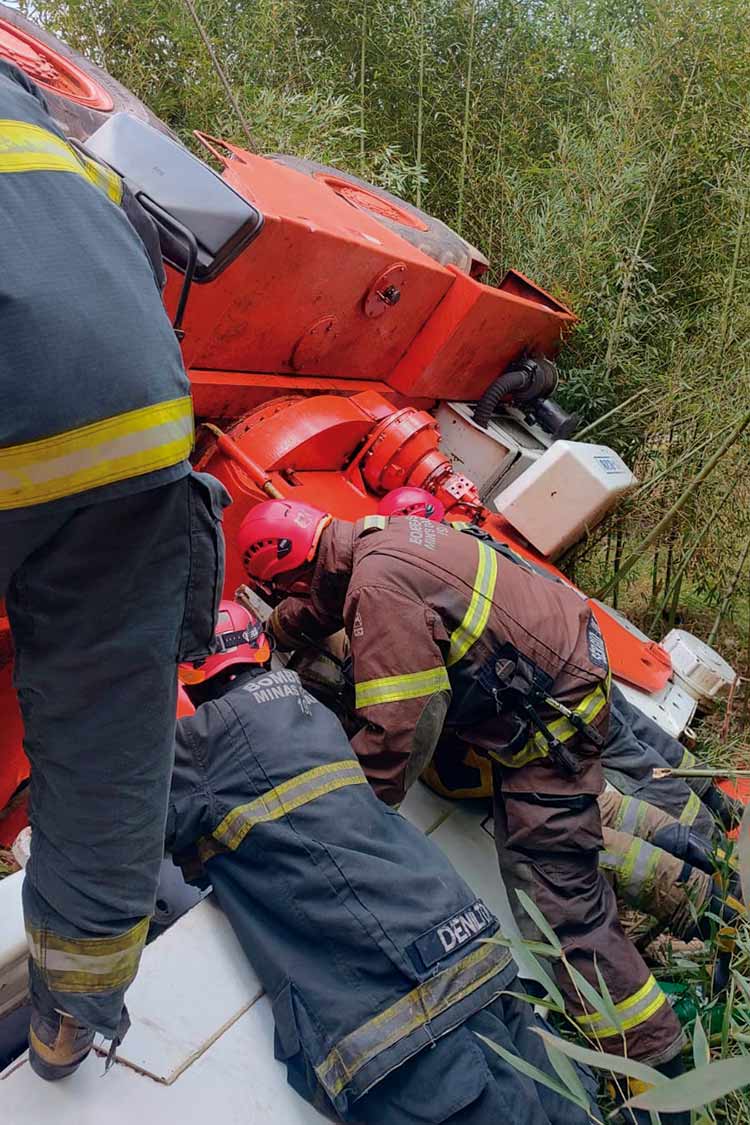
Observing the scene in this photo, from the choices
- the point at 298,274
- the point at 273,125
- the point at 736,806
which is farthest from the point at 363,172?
the point at 736,806

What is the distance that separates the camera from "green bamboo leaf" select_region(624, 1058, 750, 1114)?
2.00 ft

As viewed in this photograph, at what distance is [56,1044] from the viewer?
4.32ft

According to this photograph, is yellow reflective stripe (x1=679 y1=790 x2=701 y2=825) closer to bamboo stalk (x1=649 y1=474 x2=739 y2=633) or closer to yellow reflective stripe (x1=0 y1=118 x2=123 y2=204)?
bamboo stalk (x1=649 y1=474 x2=739 y2=633)

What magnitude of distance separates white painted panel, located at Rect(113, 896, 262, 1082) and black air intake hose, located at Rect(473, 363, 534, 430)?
8.98 ft

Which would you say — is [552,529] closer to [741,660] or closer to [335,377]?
[335,377]

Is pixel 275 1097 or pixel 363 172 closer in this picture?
pixel 275 1097

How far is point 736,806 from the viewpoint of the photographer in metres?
3.01

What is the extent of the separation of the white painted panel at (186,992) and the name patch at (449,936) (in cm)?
34

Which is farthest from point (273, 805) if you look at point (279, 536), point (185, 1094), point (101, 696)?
point (279, 536)

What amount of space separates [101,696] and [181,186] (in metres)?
1.10

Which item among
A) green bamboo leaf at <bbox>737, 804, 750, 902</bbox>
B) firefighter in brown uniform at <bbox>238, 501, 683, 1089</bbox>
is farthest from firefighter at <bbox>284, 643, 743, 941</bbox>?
green bamboo leaf at <bbox>737, 804, 750, 902</bbox>

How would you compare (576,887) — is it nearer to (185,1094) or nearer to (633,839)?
(633,839)

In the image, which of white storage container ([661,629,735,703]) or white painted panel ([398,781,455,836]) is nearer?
white painted panel ([398,781,455,836])

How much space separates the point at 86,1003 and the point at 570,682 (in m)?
1.49
